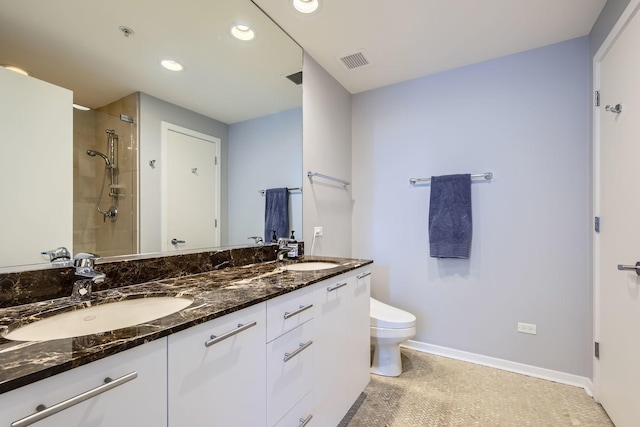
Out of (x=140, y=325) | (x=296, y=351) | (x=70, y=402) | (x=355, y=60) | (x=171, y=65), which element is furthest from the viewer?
(x=355, y=60)

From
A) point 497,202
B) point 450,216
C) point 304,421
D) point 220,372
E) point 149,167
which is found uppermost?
point 149,167

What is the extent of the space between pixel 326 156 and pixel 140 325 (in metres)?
1.97

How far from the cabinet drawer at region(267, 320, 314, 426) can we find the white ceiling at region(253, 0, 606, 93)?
186 cm

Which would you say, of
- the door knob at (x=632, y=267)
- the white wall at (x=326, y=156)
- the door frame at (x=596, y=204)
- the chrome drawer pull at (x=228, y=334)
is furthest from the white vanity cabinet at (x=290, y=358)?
the door frame at (x=596, y=204)

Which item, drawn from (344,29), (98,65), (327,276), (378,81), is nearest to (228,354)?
(327,276)

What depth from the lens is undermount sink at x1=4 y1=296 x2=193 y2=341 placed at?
77 cm

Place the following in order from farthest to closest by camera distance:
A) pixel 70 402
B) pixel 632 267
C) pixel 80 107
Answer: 1. pixel 632 267
2. pixel 80 107
3. pixel 70 402

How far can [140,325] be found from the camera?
0.74 meters

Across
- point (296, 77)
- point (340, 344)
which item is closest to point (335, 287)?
point (340, 344)

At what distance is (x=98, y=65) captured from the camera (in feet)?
3.81

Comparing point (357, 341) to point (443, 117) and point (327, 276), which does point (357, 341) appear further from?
point (443, 117)

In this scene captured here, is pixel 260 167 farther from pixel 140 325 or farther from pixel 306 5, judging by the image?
pixel 140 325

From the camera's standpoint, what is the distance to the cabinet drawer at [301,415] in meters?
1.13

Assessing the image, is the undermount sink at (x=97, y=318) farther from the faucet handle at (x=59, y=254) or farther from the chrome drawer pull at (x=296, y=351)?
the chrome drawer pull at (x=296, y=351)
